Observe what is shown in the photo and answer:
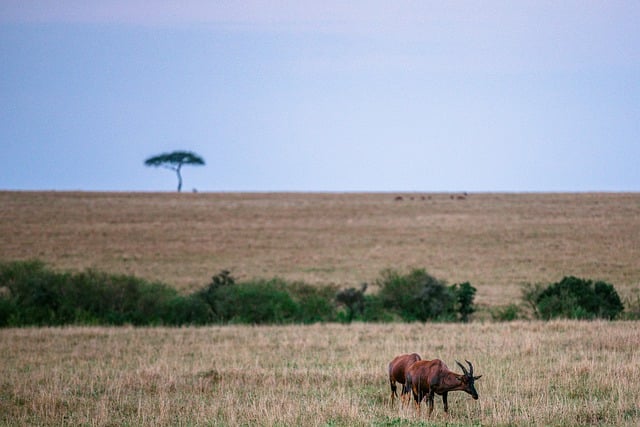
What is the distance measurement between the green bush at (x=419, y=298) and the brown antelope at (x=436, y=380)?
17662 mm

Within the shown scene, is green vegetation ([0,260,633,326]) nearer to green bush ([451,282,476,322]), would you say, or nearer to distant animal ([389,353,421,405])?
green bush ([451,282,476,322])

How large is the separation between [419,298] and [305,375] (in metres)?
15.1

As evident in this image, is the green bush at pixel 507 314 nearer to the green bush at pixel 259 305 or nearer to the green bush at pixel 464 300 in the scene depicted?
the green bush at pixel 464 300

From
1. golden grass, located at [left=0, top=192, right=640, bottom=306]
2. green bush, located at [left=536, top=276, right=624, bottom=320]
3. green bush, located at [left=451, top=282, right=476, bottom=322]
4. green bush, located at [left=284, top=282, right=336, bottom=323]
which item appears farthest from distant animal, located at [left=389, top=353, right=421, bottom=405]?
golden grass, located at [left=0, top=192, right=640, bottom=306]

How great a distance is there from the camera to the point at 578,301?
25797 millimetres

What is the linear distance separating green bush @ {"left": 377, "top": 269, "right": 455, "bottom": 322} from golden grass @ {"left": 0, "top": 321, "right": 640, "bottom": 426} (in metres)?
5.19

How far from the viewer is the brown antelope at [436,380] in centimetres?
938

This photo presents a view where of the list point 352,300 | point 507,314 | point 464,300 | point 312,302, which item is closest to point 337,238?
point 352,300

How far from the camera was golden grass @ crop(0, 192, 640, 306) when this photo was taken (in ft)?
135

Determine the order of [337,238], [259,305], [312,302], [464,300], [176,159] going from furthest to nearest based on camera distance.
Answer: [176,159]
[337,238]
[312,302]
[259,305]
[464,300]

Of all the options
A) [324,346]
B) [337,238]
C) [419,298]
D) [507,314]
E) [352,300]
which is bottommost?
[324,346]

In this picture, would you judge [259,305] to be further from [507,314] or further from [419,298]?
[507,314]

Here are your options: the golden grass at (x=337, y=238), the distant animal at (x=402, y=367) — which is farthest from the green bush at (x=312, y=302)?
the distant animal at (x=402, y=367)

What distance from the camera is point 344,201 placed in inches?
3282
